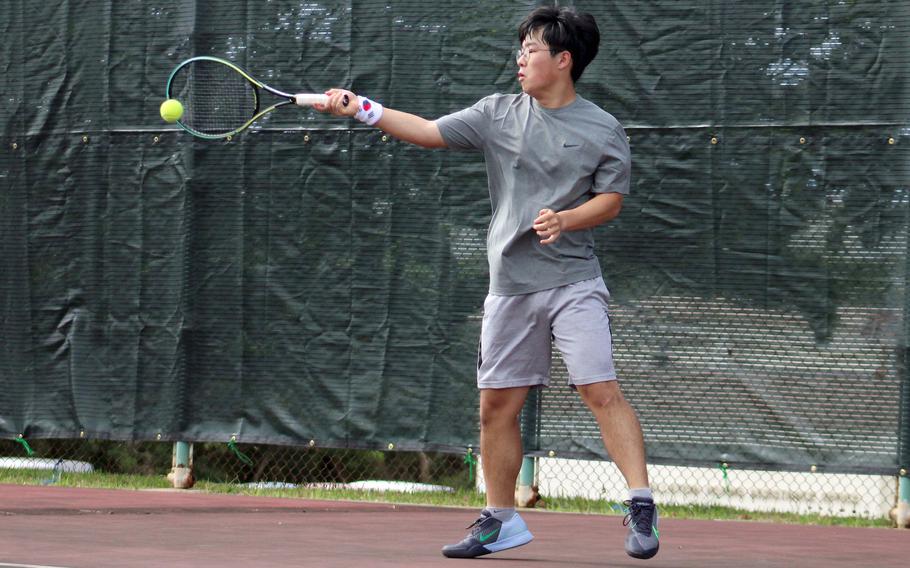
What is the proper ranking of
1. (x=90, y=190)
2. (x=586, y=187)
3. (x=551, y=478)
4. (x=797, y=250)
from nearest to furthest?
1. (x=586, y=187)
2. (x=797, y=250)
3. (x=551, y=478)
4. (x=90, y=190)

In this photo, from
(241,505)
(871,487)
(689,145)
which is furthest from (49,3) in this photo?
(871,487)

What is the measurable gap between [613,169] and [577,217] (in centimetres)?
22

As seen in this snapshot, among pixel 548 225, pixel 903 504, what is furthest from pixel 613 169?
pixel 903 504

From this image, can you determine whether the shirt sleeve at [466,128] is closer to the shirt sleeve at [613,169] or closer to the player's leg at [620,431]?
the shirt sleeve at [613,169]

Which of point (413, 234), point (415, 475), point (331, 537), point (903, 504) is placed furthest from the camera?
point (415, 475)

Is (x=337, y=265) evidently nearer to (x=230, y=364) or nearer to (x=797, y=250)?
(x=230, y=364)

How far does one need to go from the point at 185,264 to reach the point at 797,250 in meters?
2.67

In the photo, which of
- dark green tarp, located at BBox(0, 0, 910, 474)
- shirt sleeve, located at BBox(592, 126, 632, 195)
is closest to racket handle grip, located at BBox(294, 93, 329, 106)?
shirt sleeve, located at BBox(592, 126, 632, 195)

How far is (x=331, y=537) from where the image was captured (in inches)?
184

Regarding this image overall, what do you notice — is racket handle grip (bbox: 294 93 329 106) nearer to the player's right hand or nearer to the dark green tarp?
the player's right hand

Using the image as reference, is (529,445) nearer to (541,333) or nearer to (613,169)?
(541,333)

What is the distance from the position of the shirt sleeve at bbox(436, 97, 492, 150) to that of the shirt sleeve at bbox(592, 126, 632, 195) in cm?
35

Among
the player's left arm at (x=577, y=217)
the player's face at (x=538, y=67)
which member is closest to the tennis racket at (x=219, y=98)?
the player's face at (x=538, y=67)

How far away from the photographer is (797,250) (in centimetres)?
562
